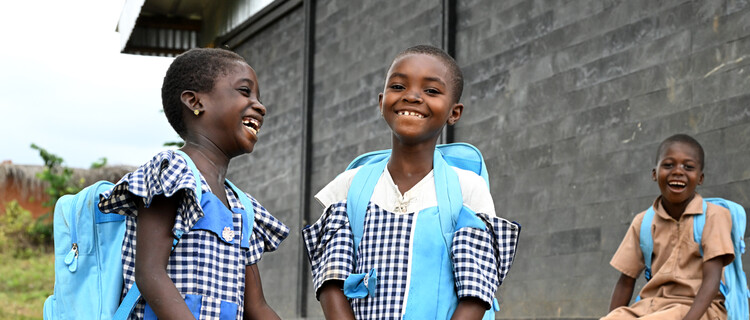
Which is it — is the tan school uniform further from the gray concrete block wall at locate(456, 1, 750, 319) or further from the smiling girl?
the smiling girl

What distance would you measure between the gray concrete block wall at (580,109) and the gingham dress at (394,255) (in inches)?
144

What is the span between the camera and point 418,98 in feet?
9.25

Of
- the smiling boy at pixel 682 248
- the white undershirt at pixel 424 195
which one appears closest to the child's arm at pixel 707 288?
the smiling boy at pixel 682 248

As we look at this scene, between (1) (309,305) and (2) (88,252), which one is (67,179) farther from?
(2) (88,252)

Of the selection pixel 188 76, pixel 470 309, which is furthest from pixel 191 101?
pixel 470 309

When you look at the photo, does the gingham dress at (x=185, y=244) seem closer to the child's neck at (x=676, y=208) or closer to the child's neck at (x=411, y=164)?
the child's neck at (x=411, y=164)

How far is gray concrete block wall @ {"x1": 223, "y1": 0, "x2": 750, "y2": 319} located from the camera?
6.18m

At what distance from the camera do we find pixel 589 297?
7141mm

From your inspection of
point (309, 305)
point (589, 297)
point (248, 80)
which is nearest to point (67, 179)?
point (309, 305)

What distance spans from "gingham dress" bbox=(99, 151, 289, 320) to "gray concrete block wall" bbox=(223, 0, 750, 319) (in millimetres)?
4244

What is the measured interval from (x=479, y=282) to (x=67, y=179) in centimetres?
2031

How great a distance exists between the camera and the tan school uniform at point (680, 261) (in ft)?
14.5

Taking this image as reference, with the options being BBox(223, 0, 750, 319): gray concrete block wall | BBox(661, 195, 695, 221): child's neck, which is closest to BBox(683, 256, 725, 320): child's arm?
BBox(661, 195, 695, 221): child's neck

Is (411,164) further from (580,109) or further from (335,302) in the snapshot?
(580,109)
